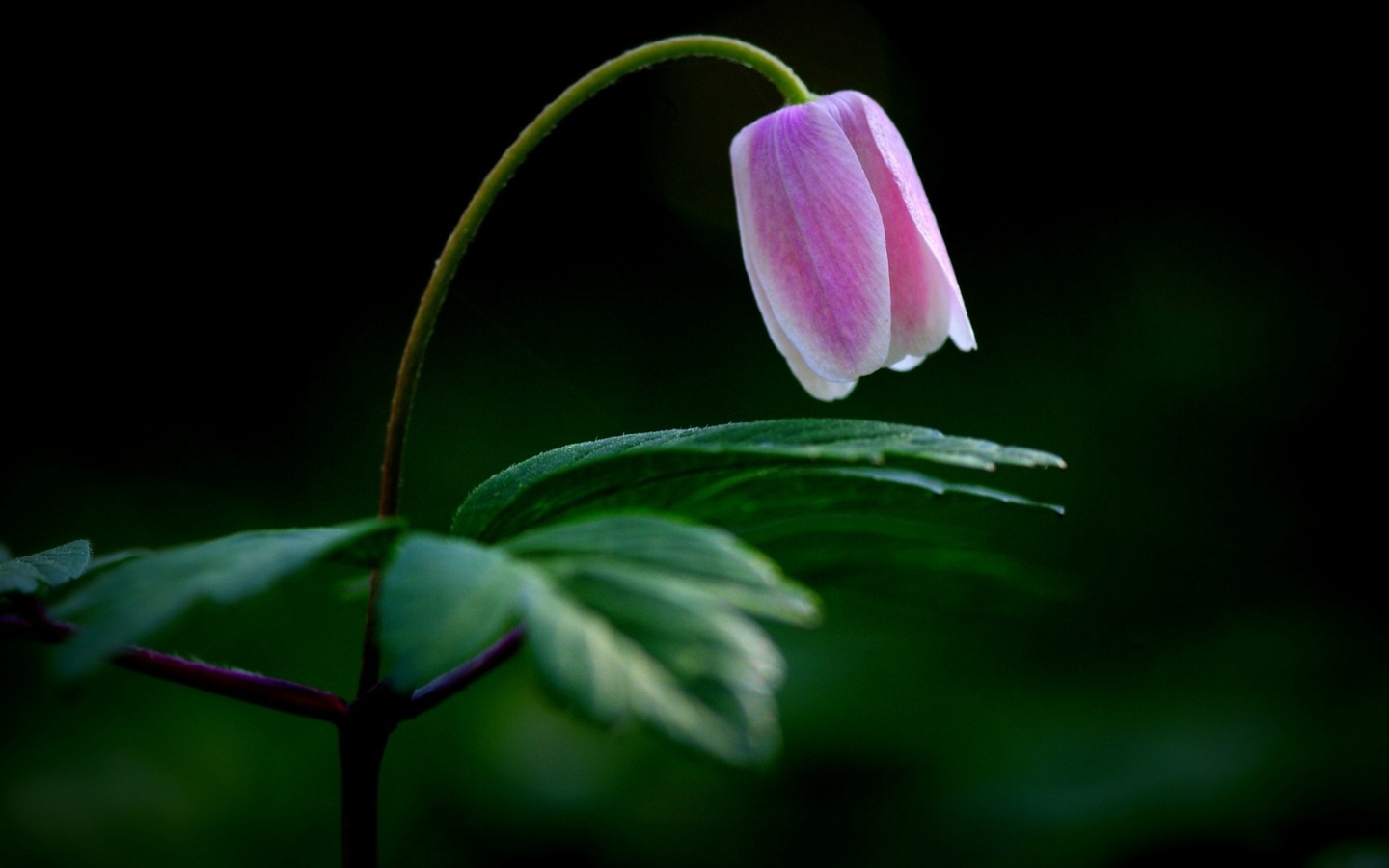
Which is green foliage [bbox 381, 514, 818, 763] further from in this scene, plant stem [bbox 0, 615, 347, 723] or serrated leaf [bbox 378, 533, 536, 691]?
plant stem [bbox 0, 615, 347, 723]

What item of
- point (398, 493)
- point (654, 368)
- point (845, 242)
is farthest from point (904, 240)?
point (654, 368)

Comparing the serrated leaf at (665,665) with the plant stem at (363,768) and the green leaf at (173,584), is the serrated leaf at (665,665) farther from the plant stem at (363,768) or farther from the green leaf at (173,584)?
the plant stem at (363,768)

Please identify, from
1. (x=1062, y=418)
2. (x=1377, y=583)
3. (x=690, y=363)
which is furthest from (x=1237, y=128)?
(x=690, y=363)

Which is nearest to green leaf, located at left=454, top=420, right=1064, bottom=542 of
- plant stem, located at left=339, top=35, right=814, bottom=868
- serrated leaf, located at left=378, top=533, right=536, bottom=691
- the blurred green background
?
plant stem, located at left=339, top=35, right=814, bottom=868

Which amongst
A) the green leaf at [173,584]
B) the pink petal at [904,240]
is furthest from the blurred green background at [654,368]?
the green leaf at [173,584]

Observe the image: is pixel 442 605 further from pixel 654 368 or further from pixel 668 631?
pixel 654 368

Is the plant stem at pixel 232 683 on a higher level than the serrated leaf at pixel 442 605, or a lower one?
lower

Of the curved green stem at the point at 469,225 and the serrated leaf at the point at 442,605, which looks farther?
the curved green stem at the point at 469,225
